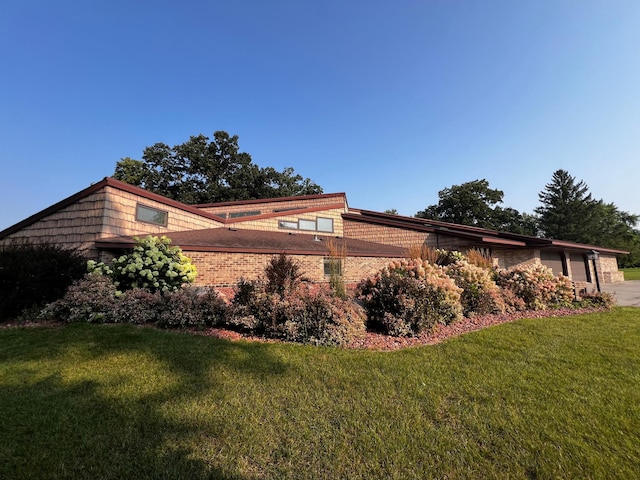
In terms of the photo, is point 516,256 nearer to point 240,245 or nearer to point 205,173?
point 240,245

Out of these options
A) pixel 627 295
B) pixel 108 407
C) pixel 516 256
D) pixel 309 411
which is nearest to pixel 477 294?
pixel 309 411

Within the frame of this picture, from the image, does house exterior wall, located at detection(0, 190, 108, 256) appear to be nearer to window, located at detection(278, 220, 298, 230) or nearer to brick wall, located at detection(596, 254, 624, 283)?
window, located at detection(278, 220, 298, 230)

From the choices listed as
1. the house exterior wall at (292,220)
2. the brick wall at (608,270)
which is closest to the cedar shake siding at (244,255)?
the house exterior wall at (292,220)

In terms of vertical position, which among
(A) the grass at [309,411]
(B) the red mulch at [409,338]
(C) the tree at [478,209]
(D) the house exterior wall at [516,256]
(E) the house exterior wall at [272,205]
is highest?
(C) the tree at [478,209]

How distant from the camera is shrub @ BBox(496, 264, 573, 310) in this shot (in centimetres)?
901

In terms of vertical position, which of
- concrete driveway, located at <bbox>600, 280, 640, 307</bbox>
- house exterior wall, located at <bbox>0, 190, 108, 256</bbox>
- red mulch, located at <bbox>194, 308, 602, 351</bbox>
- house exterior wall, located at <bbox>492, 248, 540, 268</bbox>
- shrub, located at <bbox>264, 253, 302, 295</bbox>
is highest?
house exterior wall, located at <bbox>0, 190, 108, 256</bbox>

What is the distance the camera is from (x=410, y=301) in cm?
648

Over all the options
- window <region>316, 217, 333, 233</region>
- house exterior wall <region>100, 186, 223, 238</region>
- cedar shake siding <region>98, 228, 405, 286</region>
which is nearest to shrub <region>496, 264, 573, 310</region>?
cedar shake siding <region>98, 228, 405, 286</region>

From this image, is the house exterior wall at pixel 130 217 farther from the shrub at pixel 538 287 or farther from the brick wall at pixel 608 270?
the brick wall at pixel 608 270

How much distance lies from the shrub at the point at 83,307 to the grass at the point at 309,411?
3.79ft

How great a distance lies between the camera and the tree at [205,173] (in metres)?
37.1

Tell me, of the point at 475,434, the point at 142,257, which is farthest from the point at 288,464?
the point at 142,257

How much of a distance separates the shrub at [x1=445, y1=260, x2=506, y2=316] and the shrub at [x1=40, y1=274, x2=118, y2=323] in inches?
341

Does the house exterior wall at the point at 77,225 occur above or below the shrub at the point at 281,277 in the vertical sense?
above
